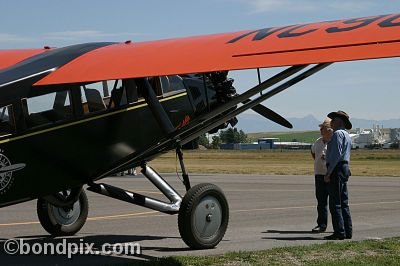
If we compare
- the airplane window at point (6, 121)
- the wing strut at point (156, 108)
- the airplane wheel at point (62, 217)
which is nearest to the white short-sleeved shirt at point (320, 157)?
the wing strut at point (156, 108)

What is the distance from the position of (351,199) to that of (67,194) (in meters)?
8.95

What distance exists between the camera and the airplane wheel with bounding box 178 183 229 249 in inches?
356

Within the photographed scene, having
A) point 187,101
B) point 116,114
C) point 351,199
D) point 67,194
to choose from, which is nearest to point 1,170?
point 116,114

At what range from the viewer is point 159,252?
8.92m

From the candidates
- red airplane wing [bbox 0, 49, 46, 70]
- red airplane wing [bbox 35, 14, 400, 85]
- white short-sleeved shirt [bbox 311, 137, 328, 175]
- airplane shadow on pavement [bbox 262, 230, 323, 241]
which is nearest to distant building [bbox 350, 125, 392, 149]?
white short-sleeved shirt [bbox 311, 137, 328, 175]

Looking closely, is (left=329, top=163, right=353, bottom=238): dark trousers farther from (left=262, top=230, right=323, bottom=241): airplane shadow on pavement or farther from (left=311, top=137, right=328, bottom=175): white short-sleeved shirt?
(left=311, top=137, right=328, bottom=175): white short-sleeved shirt

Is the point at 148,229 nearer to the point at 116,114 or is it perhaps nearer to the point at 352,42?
the point at 116,114

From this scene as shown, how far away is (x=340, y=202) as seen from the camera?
400 inches

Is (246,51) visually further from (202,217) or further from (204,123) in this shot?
(202,217)

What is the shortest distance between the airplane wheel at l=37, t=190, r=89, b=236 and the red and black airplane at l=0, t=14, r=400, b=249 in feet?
0.05

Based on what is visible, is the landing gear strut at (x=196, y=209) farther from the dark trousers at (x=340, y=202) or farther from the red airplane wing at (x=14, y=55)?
the red airplane wing at (x=14, y=55)

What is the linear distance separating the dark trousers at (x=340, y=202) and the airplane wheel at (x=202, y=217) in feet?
5.41

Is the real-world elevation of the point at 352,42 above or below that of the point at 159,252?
above

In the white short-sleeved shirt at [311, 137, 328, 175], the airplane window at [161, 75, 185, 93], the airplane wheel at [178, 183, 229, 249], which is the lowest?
the airplane wheel at [178, 183, 229, 249]
